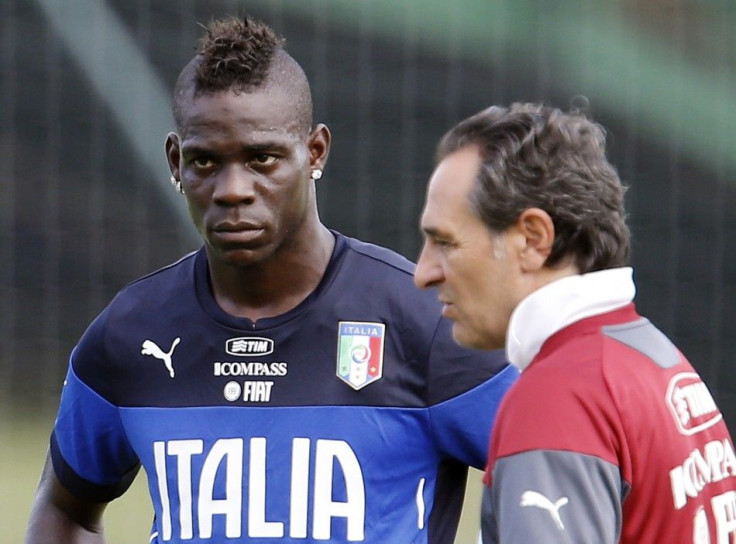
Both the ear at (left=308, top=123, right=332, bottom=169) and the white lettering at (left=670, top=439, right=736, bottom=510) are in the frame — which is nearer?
the white lettering at (left=670, top=439, right=736, bottom=510)

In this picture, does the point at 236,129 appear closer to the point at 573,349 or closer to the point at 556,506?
the point at 573,349

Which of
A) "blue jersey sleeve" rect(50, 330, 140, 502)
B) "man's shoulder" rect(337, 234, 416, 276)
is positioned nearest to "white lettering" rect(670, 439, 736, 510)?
"man's shoulder" rect(337, 234, 416, 276)

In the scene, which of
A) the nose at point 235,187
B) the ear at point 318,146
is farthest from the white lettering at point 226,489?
the ear at point 318,146

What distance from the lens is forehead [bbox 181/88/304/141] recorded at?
2852 millimetres

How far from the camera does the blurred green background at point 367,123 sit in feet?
19.4

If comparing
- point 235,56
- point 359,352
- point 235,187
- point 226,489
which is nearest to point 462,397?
point 359,352

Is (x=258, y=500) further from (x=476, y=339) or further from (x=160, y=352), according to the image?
(x=476, y=339)

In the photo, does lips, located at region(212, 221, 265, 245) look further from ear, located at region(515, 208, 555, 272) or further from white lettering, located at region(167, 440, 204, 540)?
ear, located at region(515, 208, 555, 272)

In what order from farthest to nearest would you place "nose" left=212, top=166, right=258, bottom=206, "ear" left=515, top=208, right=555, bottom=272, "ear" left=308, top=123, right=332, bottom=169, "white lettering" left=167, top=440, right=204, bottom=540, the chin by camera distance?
"ear" left=308, top=123, right=332, bottom=169, "white lettering" left=167, top=440, right=204, bottom=540, "nose" left=212, top=166, right=258, bottom=206, the chin, "ear" left=515, top=208, right=555, bottom=272

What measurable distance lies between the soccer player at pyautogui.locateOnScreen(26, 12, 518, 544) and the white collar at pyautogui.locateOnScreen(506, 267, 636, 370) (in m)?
0.70

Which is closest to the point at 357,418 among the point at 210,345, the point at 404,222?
the point at 210,345

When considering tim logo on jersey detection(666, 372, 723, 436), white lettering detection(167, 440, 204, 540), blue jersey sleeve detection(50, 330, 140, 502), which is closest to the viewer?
tim logo on jersey detection(666, 372, 723, 436)

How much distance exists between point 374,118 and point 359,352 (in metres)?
3.10

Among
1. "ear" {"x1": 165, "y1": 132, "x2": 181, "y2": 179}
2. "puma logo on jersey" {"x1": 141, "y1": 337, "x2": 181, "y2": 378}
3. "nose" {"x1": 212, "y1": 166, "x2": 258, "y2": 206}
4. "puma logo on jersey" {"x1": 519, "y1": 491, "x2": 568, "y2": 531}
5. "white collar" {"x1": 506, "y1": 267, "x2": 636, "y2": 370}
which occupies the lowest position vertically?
"puma logo on jersey" {"x1": 519, "y1": 491, "x2": 568, "y2": 531}
